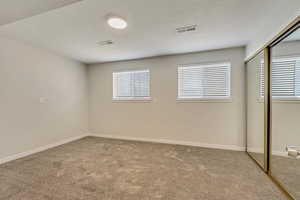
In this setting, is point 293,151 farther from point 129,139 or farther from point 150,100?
point 129,139

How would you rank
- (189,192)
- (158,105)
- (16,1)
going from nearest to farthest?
1. (16,1)
2. (189,192)
3. (158,105)

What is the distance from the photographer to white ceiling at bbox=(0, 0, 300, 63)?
1.83 meters

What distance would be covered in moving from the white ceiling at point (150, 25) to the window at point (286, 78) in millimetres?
637

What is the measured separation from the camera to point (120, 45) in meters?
3.15

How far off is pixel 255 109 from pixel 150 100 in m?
2.38

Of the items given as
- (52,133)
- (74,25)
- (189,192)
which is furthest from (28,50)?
(189,192)

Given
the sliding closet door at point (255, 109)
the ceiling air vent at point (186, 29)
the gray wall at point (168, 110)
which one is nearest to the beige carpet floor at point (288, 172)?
the sliding closet door at point (255, 109)

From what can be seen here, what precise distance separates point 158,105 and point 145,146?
44.5 inches

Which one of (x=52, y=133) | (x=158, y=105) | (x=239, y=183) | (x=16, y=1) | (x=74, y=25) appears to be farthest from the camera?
(x=158, y=105)

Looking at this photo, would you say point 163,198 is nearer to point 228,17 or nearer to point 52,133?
point 228,17

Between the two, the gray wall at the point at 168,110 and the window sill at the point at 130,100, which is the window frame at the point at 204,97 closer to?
the gray wall at the point at 168,110

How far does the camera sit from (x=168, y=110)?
388 centimetres

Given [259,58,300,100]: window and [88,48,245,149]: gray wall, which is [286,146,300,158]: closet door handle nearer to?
[259,58,300,100]: window

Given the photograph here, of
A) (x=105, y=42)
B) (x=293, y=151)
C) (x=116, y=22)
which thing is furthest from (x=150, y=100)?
(x=293, y=151)
